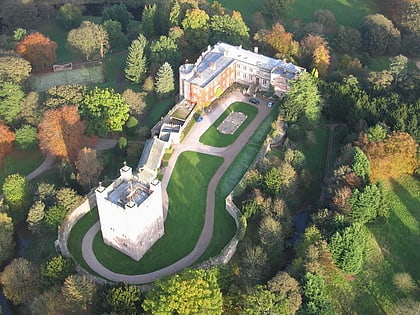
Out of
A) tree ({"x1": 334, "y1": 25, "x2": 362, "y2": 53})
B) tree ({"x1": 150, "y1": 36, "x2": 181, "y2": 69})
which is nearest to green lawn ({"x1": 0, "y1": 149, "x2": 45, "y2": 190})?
tree ({"x1": 150, "y1": 36, "x2": 181, "y2": 69})

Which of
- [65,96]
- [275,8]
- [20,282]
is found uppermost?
[65,96]

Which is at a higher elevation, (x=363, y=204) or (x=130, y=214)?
(x=130, y=214)

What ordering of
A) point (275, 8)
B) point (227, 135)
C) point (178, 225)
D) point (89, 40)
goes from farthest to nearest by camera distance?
point (275, 8) → point (89, 40) → point (227, 135) → point (178, 225)

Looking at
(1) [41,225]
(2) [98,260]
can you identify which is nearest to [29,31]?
(1) [41,225]

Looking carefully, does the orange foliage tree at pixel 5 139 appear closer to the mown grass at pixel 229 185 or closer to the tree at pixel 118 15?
the mown grass at pixel 229 185

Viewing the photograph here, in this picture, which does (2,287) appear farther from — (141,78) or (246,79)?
(246,79)

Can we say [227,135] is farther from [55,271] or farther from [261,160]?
[55,271]

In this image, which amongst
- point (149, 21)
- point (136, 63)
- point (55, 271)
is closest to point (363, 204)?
point (55, 271)
